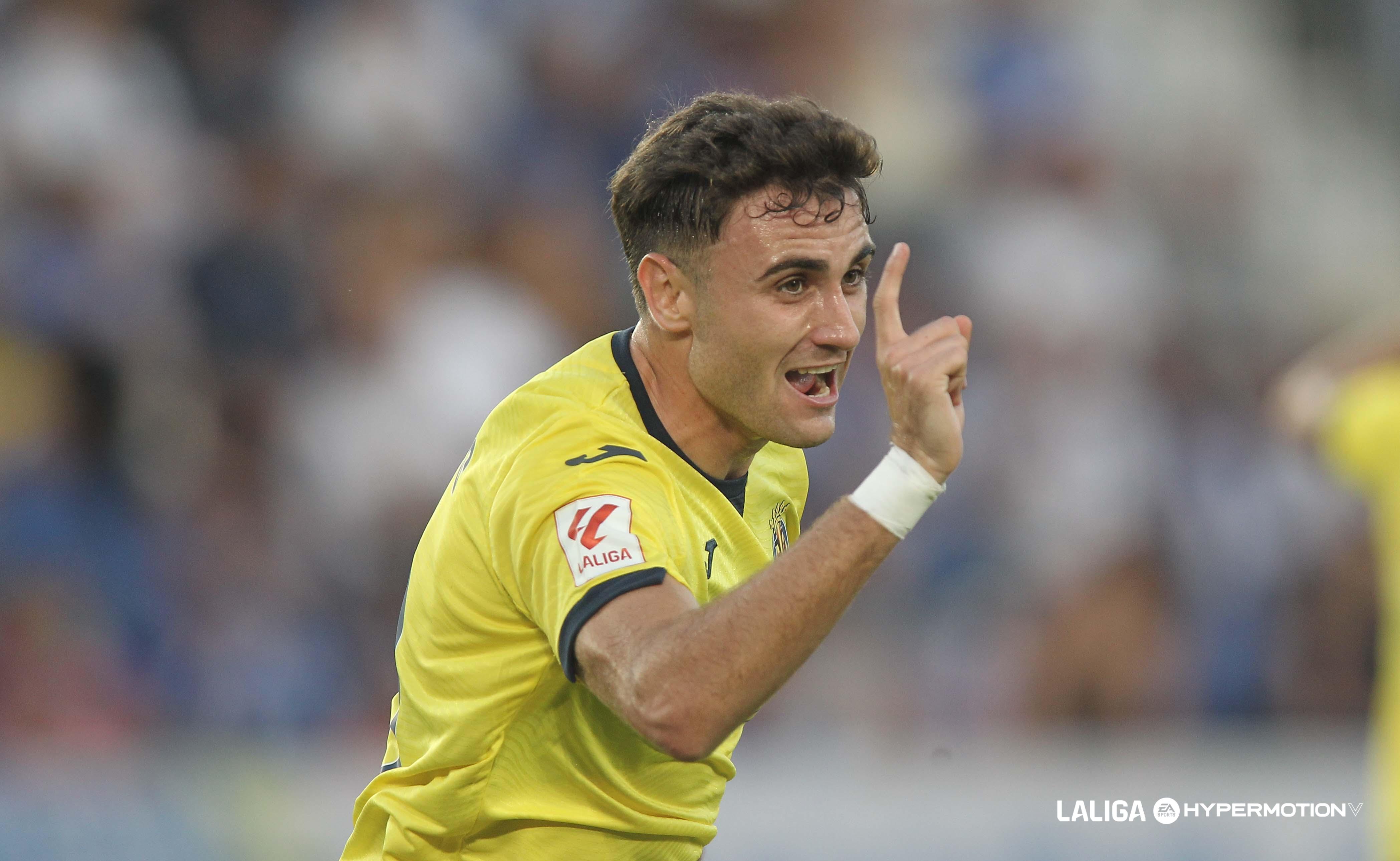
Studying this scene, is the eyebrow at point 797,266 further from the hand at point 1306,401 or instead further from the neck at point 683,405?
the hand at point 1306,401

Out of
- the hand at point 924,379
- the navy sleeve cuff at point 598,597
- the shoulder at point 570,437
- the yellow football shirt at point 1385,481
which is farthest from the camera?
the yellow football shirt at point 1385,481

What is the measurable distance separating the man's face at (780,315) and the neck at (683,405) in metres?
0.04

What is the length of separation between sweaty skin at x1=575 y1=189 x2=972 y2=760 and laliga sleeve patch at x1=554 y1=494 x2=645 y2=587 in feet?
0.24

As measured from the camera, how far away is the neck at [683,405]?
12.1ft

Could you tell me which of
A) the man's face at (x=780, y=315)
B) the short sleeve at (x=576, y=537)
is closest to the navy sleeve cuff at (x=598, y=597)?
the short sleeve at (x=576, y=537)

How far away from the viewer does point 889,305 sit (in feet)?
10.3

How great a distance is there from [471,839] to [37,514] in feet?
16.4

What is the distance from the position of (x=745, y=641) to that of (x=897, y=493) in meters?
0.43

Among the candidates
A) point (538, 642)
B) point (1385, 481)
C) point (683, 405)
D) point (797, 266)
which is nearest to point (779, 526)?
point (683, 405)

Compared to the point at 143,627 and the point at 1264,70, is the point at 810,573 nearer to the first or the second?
the point at 143,627

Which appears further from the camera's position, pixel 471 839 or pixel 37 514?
pixel 37 514

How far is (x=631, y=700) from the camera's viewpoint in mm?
2875

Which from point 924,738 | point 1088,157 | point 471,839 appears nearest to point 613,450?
point 471,839

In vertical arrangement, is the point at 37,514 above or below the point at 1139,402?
below
